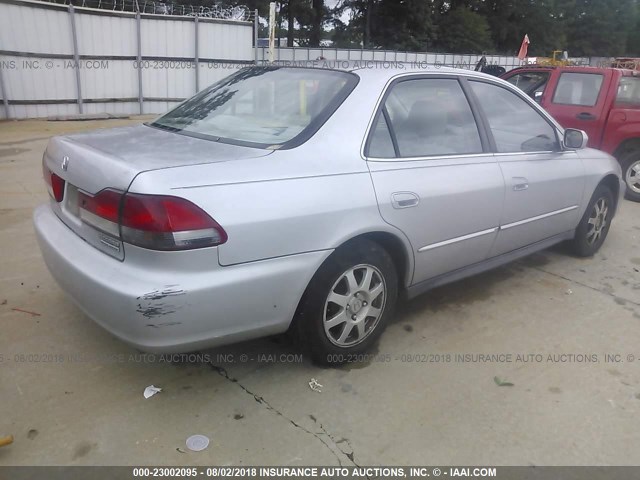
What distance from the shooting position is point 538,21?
2165 inches

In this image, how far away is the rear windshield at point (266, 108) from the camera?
9.16 ft

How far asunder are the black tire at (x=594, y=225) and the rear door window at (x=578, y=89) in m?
3.14

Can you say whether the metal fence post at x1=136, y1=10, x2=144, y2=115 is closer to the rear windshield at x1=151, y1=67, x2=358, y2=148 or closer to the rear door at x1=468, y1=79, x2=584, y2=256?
the rear windshield at x1=151, y1=67, x2=358, y2=148

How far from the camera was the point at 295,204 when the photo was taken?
242 centimetres

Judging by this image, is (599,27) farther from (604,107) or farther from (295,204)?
(295,204)

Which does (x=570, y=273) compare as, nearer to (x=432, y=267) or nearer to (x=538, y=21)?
(x=432, y=267)

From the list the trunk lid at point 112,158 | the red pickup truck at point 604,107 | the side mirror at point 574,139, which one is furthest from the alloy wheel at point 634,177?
the trunk lid at point 112,158

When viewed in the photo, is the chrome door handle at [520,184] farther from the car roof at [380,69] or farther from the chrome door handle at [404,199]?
the chrome door handle at [404,199]

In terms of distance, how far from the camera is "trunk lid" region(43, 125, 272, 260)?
230 centimetres

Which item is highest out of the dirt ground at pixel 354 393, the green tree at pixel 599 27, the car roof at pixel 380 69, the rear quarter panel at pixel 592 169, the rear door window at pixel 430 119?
the green tree at pixel 599 27

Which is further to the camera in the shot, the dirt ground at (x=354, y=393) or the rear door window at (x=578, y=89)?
the rear door window at (x=578, y=89)

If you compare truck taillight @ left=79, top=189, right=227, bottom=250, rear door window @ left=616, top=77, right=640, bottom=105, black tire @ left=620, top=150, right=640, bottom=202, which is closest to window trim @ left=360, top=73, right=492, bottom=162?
truck taillight @ left=79, top=189, right=227, bottom=250

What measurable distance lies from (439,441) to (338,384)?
23.5 inches

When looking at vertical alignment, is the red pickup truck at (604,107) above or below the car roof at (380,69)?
below
